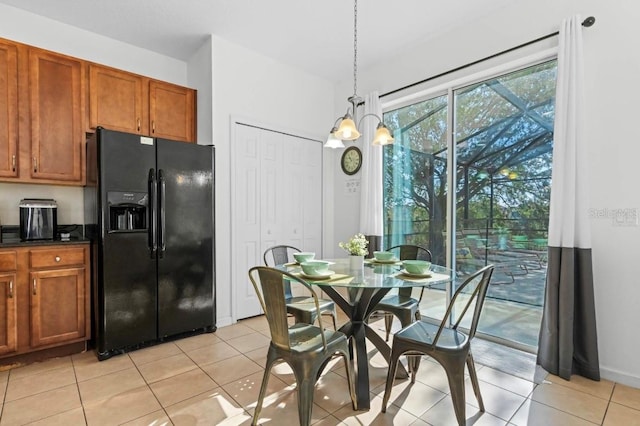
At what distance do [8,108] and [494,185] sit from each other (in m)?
4.23

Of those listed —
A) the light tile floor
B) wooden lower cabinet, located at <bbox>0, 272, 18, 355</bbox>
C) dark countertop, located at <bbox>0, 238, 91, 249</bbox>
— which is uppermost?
dark countertop, located at <bbox>0, 238, 91, 249</bbox>

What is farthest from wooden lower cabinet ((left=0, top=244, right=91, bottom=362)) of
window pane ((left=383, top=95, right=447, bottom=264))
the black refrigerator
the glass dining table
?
window pane ((left=383, top=95, right=447, bottom=264))

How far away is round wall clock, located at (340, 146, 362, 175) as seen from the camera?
4191 millimetres

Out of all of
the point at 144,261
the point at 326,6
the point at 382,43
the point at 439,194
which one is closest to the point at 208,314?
the point at 144,261

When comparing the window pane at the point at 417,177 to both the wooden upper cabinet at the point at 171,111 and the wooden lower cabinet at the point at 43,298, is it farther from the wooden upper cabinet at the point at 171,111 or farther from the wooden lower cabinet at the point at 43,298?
the wooden lower cabinet at the point at 43,298

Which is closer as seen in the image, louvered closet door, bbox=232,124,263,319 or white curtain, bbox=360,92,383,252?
louvered closet door, bbox=232,124,263,319

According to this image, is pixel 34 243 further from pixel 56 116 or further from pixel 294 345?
pixel 294 345

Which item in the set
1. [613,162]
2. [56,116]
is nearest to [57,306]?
[56,116]

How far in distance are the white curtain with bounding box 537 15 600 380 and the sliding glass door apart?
0.32 meters

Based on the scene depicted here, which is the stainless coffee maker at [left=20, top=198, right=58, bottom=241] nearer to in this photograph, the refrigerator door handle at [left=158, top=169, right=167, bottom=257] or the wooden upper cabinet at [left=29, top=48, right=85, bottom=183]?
the wooden upper cabinet at [left=29, top=48, right=85, bottom=183]

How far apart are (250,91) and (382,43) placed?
1508 millimetres

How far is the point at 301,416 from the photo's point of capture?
169 centimetres

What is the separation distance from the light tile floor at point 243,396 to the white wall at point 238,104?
1.09 meters

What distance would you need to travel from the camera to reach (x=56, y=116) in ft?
9.45
